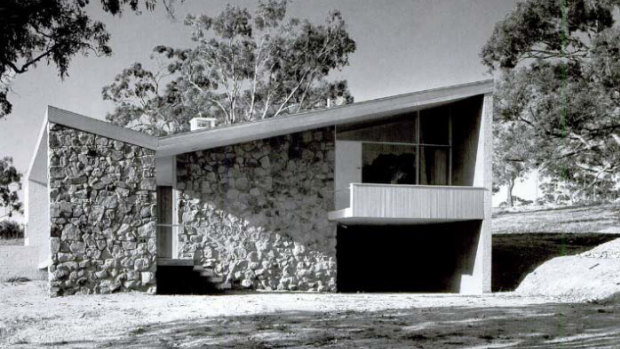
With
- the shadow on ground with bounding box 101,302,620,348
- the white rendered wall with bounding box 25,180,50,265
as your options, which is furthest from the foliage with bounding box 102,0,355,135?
the shadow on ground with bounding box 101,302,620,348

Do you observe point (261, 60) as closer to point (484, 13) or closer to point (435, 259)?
point (484, 13)

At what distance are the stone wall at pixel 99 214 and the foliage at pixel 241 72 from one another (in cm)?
1632

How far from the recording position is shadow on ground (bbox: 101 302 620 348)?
28.3ft

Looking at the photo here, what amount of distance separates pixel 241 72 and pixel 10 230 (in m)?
17.4

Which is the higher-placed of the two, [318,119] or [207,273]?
[318,119]

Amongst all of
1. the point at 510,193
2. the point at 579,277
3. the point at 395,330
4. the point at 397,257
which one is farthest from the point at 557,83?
the point at 510,193

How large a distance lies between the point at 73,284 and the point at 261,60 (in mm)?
17899

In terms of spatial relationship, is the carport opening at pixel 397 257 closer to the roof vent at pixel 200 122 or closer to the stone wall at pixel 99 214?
the roof vent at pixel 200 122

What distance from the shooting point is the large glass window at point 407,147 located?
55.2 ft

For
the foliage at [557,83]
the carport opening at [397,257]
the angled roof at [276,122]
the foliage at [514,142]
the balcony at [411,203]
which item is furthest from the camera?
the foliage at [514,142]

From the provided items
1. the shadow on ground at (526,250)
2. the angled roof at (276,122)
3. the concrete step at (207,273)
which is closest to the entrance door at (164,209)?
the concrete step at (207,273)

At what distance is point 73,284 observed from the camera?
13641mm

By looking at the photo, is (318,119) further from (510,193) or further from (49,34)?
(510,193)

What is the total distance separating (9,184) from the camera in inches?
1451
